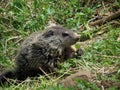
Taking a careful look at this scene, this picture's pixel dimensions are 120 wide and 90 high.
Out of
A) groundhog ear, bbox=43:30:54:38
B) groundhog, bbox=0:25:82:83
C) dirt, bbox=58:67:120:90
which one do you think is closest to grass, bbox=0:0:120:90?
groundhog, bbox=0:25:82:83

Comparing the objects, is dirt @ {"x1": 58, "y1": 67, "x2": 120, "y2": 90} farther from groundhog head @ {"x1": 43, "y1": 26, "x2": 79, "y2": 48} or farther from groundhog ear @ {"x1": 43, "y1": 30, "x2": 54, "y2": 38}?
groundhog ear @ {"x1": 43, "y1": 30, "x2": 54, "y2": 38}

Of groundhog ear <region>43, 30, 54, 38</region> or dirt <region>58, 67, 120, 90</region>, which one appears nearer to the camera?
dirt <region>58, 67, 120, 90</region>

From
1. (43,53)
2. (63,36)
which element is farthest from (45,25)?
(43,53)

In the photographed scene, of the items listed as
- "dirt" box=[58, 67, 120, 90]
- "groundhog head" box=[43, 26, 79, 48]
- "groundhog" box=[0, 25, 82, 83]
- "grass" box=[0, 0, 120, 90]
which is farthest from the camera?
"groundhog head" box=[43, 26, 79, 48]

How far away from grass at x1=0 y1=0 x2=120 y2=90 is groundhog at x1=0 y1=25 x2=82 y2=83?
7.8 inches

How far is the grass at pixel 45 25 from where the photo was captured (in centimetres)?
703

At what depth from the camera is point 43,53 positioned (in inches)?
291

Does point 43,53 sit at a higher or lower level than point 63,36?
lower

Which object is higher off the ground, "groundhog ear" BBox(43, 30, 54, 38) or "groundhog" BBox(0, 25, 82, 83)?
"groundhog ear" BBox(43, 30, 54, 38)

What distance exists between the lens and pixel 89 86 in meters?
5.56

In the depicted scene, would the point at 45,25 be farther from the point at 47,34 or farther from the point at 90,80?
the point at 90,80

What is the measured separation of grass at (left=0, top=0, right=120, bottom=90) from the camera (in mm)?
7031

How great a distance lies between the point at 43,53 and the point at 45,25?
184 centimetres

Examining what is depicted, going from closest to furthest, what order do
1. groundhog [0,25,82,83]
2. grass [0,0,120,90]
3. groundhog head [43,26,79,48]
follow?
grass [0,0,120,90], groundhog [0,25,82,83], groundhog head [43,26,79,48]
